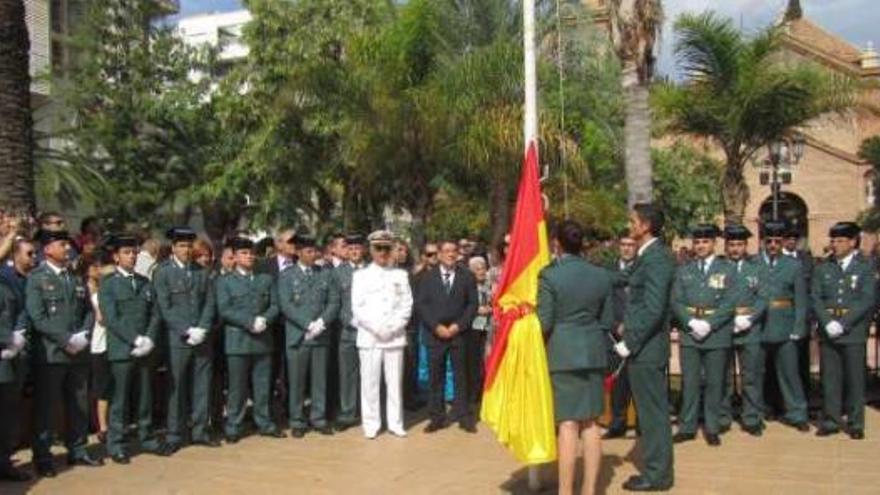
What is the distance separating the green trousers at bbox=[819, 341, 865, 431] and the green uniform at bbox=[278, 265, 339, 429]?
4.66m

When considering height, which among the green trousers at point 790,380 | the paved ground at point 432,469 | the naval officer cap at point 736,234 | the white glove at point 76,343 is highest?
the naval officer cap at point 736,234

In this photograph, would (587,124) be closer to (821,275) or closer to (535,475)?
(821,275)

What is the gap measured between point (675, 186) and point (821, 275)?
25.1m

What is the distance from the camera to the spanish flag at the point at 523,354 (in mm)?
6727

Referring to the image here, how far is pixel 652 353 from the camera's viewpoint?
23.9ft

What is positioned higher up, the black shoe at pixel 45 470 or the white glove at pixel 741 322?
the white glove at pixel 741 322

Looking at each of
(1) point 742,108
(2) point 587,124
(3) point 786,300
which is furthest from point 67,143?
(3) point 786,300

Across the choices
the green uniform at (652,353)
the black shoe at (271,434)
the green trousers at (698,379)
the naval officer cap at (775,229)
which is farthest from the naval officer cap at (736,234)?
the black shoe at (271,434)

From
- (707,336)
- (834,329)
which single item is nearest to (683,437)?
(707,336)

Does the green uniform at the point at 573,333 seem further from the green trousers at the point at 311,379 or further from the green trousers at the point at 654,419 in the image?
the green trousers at the point at 311,379

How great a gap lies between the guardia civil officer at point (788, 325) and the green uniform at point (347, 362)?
3950 mm

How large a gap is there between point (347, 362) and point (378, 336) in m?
0.62

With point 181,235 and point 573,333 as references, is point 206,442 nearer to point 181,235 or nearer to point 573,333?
point 181,235

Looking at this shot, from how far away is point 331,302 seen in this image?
9773 millimetres
